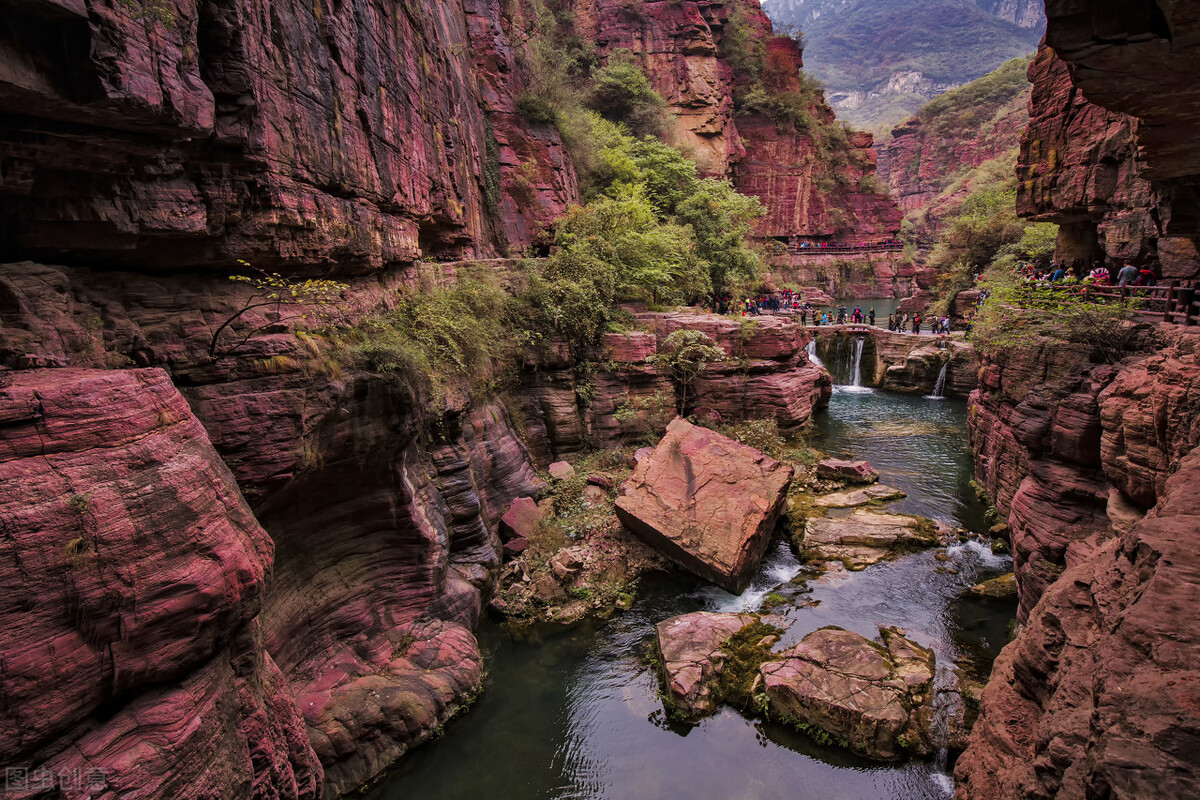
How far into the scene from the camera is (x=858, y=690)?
7.99 m

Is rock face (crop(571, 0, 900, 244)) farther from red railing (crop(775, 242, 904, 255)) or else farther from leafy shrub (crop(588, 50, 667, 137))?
leafy shrub (crop(588, 50, 667, 137))

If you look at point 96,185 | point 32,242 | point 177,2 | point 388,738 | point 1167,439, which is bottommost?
point 388,738

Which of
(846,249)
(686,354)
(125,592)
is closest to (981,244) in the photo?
(846,249)

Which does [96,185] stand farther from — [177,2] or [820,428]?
[820,428]

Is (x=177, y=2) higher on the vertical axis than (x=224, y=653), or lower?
higher

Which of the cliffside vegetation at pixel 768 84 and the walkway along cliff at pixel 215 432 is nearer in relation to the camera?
the walkway along cliff at pixel 215 432

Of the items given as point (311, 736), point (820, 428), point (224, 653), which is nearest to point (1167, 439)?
point (224, 653)

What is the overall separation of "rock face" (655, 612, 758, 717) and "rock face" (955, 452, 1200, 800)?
3645 mm

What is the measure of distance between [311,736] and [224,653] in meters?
2.34

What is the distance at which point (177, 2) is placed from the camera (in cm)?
562

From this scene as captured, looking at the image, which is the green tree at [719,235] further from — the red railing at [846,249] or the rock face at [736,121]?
the red railing at [846,249]

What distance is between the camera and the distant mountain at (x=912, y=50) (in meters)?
143

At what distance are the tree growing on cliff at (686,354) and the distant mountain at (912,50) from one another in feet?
445

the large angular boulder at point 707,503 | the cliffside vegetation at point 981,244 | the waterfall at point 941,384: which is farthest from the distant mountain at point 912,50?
the large angular boulder at point 707,503
